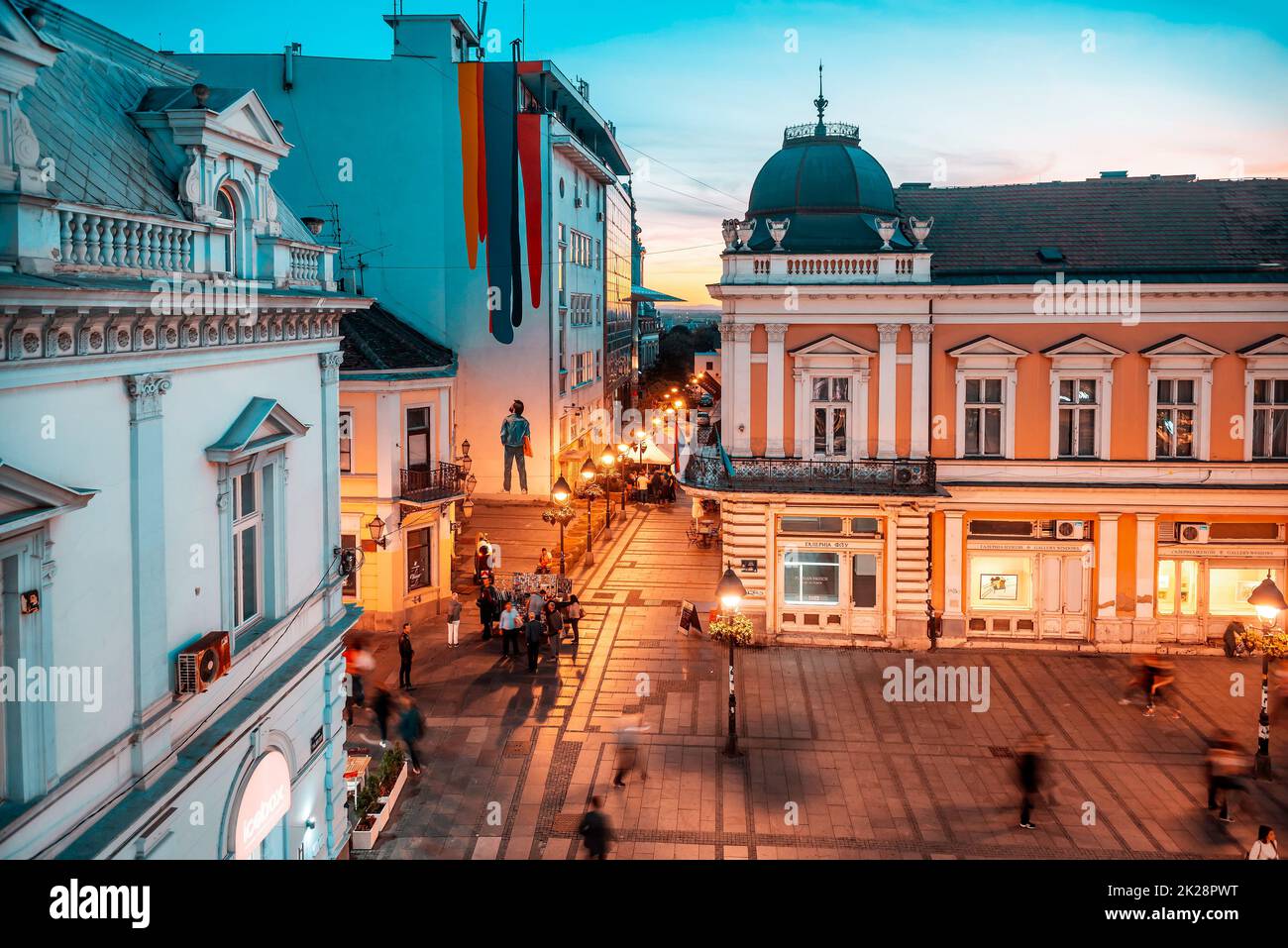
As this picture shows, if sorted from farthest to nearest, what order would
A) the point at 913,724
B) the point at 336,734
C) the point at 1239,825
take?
the point at 913,724, the point at 1239,825, the point at 336,734

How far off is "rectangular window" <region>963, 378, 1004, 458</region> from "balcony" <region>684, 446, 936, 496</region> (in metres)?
1.52

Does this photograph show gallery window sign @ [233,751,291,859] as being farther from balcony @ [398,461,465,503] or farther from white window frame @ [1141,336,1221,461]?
white window frame @ [1141,336,1221,461]

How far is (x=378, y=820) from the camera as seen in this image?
51.3ft

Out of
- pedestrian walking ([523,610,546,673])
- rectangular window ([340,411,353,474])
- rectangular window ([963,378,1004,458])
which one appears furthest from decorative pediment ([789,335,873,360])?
rectangular window ([340,411,353,474])

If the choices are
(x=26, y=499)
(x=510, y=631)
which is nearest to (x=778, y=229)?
(x=510, y=631)

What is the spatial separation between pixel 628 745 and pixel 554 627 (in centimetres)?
637

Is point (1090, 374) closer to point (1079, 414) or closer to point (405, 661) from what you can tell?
point (1079, 414)

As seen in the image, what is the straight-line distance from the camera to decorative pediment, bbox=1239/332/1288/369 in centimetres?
2523

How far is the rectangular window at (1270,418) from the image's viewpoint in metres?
Answer: 25.6

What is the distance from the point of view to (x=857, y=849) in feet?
50.3

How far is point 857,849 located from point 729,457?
12.6 metres

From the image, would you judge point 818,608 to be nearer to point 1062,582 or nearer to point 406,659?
point 1062,582

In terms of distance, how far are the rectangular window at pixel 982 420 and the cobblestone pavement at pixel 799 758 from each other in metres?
5.24
